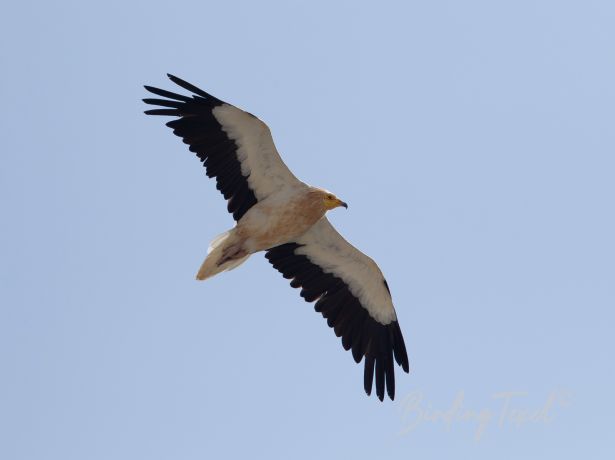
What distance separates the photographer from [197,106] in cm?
1307

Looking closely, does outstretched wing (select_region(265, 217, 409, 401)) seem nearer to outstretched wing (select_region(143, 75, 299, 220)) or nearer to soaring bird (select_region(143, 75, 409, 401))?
soaring bird (select_region(143, 75, 409, 401))

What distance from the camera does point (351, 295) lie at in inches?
563

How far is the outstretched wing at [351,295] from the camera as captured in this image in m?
14.1

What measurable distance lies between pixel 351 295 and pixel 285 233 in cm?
154

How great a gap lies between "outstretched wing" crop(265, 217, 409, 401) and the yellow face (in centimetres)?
87

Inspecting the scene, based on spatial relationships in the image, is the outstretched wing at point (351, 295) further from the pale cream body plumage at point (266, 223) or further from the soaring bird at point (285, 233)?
the pale cream body plumage at point (266, 223)

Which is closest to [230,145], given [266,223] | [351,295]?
[266,223]

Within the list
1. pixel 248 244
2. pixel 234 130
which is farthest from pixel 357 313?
pixel 234 130

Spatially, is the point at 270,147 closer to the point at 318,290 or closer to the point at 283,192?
the point at 283,192

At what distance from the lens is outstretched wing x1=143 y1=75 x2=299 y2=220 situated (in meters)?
13.0

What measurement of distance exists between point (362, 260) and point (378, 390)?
164 centimetres

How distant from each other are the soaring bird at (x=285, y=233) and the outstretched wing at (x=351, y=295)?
1cm

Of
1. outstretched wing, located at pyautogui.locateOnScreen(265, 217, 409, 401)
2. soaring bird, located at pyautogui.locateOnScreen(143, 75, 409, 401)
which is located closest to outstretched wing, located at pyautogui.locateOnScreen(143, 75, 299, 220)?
soaring bird, located at pyautogui.locateOnScreen(143, 75, 409, 401)

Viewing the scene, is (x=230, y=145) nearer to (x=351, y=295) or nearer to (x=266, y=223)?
(x=266, y=223)
